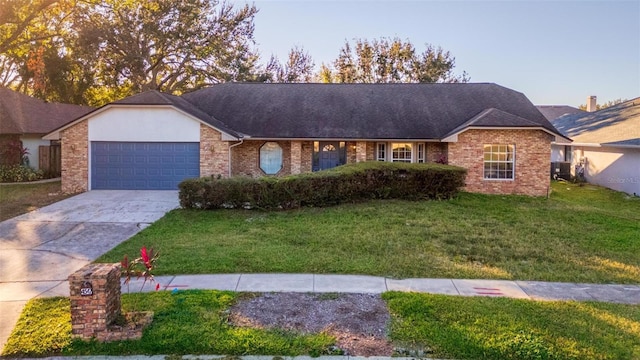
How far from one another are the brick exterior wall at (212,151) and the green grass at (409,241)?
16.6 feet

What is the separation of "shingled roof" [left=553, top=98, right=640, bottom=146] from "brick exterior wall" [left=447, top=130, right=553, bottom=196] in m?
3.60

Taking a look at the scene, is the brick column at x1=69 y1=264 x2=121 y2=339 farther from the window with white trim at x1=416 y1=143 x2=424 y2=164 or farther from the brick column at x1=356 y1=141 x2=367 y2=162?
the window with white trim at x1=416 y1=143 x2=424 y2=164

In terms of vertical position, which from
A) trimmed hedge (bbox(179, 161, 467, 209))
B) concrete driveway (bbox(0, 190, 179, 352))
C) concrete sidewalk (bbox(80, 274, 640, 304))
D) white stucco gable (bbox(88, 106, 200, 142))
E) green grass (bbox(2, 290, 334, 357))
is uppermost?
white stucco gable (bbox(88, 106, 200, 142))

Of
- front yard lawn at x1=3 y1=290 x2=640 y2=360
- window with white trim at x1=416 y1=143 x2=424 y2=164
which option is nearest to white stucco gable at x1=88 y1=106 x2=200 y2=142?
window with white trim at x1=416 y1=143 x2=424 y2=164

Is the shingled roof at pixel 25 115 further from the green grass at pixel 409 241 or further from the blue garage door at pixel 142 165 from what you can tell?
the green grass at pixel 409 241

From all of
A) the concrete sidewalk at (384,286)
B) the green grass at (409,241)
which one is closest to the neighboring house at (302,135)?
the green grass at (409,241)

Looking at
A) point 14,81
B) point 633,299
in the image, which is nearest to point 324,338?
point 633,299

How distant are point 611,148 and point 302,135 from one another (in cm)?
1443

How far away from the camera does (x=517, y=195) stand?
61.0ft

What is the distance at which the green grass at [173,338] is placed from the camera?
5.18m

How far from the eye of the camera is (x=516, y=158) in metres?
18.7

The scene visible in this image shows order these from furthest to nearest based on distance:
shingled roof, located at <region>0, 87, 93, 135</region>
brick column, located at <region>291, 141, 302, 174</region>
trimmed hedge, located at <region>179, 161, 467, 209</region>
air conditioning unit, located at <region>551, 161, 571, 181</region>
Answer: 1. air conditioning unit, located at <region>551, 161, 571, 181</region>
2. shingled roof, located at <region>0, 87, 93, 135</region>
3. brick column, located at <region>291, 141, 302, 174</region>
4. trimmed hedge, located at <region>179, 161, 467, 209</region>

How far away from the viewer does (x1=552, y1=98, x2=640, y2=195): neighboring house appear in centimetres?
1925

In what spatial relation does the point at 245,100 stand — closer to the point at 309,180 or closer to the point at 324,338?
the point at 309,180
